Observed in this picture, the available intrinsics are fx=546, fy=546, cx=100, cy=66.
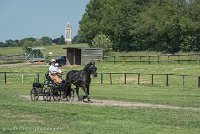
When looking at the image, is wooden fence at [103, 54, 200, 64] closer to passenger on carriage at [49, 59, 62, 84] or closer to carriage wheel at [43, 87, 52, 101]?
passenger on carriage at [49, 59, 62, 84]

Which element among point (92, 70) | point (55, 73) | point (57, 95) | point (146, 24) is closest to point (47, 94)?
point (57, 95)

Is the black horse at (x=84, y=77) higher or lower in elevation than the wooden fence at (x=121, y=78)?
higher

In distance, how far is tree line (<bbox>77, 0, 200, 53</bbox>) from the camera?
9069cm

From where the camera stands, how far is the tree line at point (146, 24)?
90688mm

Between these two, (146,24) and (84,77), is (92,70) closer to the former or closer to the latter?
(84,77)

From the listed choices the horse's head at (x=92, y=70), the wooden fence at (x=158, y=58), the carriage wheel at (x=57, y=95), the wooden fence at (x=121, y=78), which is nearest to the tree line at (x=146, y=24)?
the wooden fence at (x=158, y=58)

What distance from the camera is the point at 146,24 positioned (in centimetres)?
9775

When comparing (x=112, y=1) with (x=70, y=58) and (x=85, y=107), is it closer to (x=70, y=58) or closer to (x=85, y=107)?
(x=70, y=58)

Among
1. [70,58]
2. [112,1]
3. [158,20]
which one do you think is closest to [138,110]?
[70,58]

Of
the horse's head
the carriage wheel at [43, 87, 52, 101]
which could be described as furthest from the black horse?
the carriage wheel at [43, 87, 52, 101]

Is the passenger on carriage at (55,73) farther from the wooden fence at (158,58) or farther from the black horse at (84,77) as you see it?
the wooden fence at (158,58)

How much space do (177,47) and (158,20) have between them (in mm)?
7425

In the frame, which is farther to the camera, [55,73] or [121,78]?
[121,78]

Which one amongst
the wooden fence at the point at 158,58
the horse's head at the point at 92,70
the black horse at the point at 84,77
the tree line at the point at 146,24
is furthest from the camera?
the tree line at the point at 146,24
